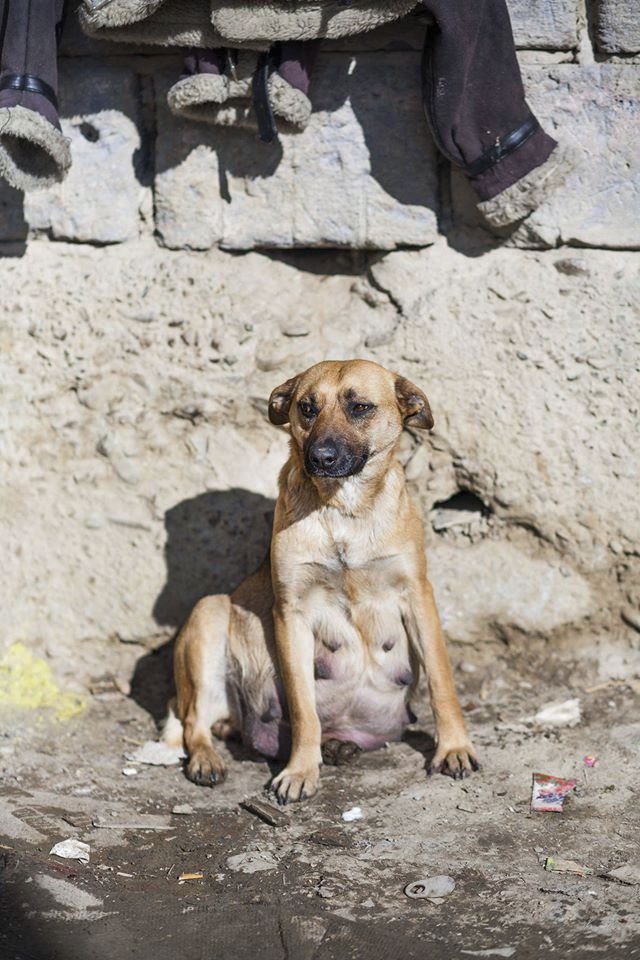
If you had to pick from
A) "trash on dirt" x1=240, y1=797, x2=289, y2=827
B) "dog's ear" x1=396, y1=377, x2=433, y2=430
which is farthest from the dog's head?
"trash on dirt" x1=240, y1=797, x2=289, y2=827

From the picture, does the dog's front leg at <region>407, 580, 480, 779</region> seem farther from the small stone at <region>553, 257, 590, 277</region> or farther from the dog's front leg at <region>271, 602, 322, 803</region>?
the small stone at <region>553, 257, 590, 277</region>

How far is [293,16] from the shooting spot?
4797 millimetres

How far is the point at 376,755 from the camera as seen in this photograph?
4949mm

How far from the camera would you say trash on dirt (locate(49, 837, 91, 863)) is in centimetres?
399

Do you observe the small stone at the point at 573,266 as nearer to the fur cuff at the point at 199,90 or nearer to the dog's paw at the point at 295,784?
the fur cuff at the point at 199,90

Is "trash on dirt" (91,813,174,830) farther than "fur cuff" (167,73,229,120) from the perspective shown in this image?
No

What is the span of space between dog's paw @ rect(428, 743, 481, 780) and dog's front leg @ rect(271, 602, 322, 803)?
50cm

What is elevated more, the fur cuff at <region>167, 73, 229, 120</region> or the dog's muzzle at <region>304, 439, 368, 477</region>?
the fur cuff at <region>167, 73, 229, 120</region>

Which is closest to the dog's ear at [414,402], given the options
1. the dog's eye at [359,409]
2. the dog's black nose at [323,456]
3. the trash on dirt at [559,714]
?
the dog's eye at [359,409]

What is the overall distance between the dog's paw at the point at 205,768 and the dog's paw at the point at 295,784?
0.27 m

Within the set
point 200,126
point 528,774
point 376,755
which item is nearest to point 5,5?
point 200,126

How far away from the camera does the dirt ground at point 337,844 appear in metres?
3.40

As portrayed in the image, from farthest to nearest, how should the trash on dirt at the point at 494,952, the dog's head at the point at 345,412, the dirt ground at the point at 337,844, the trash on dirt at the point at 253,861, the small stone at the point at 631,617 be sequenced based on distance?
the small stone at the point at 631,617 → the dog's head at the point at 345,412 → the trash on dirt at the point at 253,861 → the dirt ground at the point at 337,844 → the trash on dirt at the point at 494,952

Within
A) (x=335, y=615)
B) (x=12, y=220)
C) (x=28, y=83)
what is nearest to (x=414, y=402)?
(x=335, y=615)
